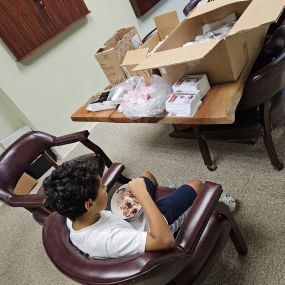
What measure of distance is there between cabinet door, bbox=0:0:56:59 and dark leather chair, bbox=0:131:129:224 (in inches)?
44.1

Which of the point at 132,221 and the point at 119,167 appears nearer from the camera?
the point at 132,221

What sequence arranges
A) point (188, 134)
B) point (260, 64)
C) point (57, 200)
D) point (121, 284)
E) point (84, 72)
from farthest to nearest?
point (84, 72)
point (188, 134)
point (260, 64)
point (57, 200)
point (121, 284)

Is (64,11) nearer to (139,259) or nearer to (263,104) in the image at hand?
(263,104)

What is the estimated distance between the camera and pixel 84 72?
125 inches

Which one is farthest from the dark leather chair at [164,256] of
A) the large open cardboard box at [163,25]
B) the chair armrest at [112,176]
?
the large open cardboard box at [163,25]

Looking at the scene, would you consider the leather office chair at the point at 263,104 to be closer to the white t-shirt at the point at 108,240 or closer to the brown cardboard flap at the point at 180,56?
the brown cardboard flap at the point at 180,56

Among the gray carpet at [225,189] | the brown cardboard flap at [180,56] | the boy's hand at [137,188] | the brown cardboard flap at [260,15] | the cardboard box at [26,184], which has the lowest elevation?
the gray carpet at [225,189]

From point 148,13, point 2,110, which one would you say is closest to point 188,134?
point 2,110

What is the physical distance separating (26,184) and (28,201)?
4.23 ft

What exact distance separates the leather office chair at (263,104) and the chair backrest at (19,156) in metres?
1.13

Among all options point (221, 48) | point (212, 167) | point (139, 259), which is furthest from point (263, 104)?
point (139, 259)

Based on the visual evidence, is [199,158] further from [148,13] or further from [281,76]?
[148,13]

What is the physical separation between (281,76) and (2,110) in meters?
2.71

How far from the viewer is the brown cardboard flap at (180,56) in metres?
1.22
